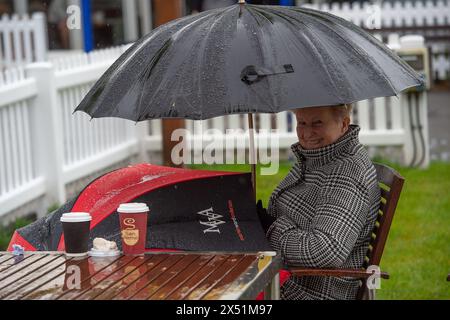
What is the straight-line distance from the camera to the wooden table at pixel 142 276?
294 cm

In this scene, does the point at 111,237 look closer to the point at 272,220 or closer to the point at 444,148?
the point at 272,220

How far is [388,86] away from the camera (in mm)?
3541

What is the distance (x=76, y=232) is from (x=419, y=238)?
3.90 metres

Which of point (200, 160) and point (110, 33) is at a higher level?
point (110, 33)

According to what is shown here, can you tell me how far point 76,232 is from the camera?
133 inches

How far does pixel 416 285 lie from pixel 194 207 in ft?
7.78

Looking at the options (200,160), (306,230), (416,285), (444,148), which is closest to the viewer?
(306,230)

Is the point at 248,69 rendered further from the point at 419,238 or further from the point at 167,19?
the point at 167,19

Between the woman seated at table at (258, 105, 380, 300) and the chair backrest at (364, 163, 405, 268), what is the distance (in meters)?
0.03

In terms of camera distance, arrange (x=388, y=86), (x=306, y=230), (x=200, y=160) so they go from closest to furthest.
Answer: (x=388, y=86)
(x=306, y=230)
(x=200, y=160)

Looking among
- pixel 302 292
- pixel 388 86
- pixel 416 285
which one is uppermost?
pixel 388 86

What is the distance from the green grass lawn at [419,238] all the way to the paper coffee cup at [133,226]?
96.1 inches
